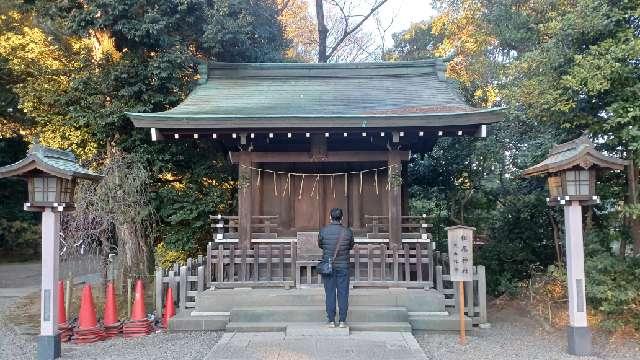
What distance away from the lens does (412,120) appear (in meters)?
8.27

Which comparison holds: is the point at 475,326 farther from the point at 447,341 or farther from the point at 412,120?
the point at 412,120

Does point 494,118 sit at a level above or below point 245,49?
below

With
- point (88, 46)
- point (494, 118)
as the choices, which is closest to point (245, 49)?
point (88, 46)

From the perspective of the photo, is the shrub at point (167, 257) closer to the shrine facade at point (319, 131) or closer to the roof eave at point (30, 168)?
the shrine facade at point (319, 131)

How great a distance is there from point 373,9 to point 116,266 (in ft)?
60.8

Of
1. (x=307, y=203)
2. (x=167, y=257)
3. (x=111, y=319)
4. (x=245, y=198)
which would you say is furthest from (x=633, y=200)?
(x=167, y=257)

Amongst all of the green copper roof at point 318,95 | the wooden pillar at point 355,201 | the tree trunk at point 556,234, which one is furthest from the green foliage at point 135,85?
the tree trunk at point 556,234

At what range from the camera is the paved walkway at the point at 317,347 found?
6242 millimetres

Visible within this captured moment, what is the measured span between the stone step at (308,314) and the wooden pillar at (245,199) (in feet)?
5.38

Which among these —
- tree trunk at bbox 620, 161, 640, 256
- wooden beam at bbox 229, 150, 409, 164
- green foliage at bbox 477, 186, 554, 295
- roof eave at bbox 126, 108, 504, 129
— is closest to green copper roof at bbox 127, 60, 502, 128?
roof eave at bbox 126, 108, 504, 129

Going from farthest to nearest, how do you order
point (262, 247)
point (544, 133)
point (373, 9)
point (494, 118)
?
1. point (373, 9)
2. point (544, 133)
3. point (262, 247)
4. point (494, 118)

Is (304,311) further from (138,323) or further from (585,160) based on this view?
(585,160)

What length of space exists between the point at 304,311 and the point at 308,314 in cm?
8

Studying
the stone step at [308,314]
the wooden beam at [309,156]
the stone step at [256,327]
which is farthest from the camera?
the wooden beam at [309,156]
